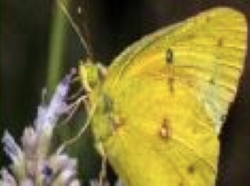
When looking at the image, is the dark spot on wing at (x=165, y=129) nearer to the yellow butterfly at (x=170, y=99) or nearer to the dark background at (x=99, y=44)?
the yellow butterfly at (x=170, y=99)

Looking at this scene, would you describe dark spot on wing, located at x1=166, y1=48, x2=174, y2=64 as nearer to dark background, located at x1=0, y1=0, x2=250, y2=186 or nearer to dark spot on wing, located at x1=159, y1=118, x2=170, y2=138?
dark spot on wing, located at x1=159, y1=118, x2=170, y2=138

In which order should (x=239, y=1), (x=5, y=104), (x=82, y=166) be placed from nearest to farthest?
1. (x=82, y=166)
2. (x=5, y=104)
3. (x=239, y=1)

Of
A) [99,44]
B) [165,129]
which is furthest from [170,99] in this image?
[99,44]

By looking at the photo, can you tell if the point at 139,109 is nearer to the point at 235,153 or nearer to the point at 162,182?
the point at 162,182

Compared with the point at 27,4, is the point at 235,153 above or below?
below

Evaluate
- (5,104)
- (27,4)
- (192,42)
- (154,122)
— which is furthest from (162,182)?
(27,4)

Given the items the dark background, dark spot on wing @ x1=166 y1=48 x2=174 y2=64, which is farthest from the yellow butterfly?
the dark background

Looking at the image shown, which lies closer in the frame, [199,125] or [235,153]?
[199,125]
